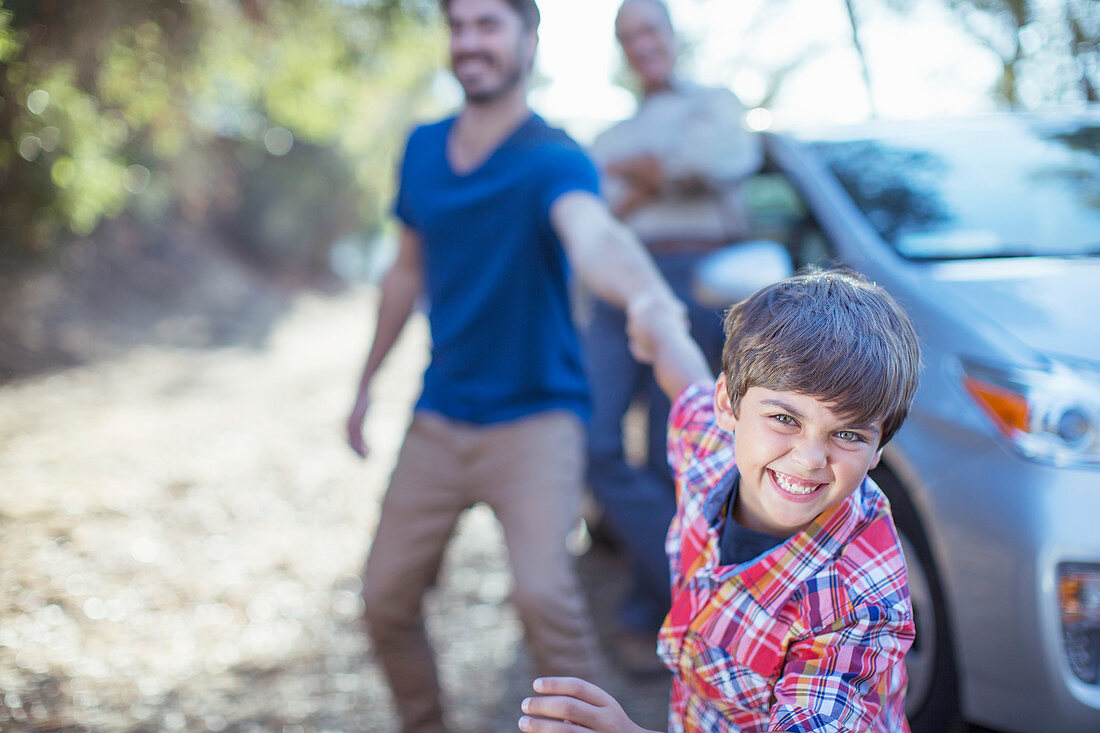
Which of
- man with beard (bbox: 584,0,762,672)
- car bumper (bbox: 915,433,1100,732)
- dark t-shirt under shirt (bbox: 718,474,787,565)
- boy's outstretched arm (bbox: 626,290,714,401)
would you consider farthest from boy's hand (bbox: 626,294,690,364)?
man with beard (bbox: 584,0,762,672)

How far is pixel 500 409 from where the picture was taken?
8.51 ft

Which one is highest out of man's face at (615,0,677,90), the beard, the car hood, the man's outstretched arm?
man's face at (615,0,677,90)

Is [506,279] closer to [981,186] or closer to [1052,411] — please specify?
[1052,411]

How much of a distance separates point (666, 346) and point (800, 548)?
0.64 m

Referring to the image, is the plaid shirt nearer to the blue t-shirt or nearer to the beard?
the blue t-shirt

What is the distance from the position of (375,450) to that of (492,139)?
15.2ft

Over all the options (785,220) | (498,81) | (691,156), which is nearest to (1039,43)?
(785,220)

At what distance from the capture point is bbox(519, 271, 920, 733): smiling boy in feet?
4.19

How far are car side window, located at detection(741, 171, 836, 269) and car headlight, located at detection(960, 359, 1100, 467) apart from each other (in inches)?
31.2

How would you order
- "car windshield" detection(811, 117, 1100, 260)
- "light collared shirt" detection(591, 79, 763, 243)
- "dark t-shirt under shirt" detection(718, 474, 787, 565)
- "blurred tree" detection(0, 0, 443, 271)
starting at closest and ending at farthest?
1. "dark t-shirt under shirt" detection(718, 474, 787, 565)
2. "car windshield" detection(811, 117, 1100, 260)
3. "light collared shirt" detection(591, 79, 763, 243)
4. "blurred tree" detection(0, 0, 443, 271)

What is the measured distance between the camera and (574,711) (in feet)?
4.01

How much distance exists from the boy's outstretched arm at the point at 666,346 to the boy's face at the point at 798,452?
0.45 metres

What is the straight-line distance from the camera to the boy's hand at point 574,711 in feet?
4.00

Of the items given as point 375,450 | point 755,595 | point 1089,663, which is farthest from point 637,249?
point 375,450
